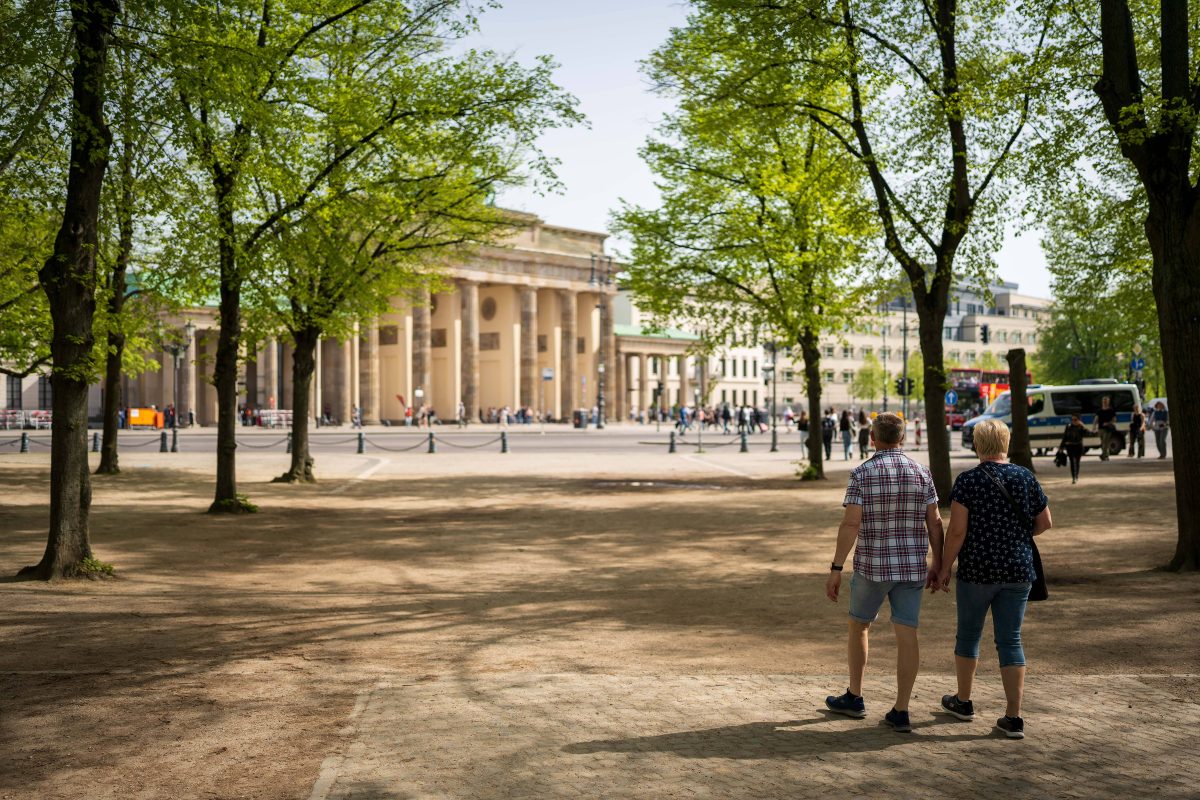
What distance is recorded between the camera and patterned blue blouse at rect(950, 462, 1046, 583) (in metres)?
6.49

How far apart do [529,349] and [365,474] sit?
231 feet

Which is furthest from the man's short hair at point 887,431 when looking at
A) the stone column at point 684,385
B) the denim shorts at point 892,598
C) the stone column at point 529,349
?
the stone column at point 684,385

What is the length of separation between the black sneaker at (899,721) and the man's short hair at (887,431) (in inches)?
57.0

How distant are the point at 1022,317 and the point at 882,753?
164375 mm

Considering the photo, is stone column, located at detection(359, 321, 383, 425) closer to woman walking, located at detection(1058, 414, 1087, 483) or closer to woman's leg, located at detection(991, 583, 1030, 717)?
Result: woman walking, located at detection(1058, 414, 1087, 483)

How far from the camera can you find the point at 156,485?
2705 centimetres

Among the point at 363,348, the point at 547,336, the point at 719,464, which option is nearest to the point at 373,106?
the point at 719,464

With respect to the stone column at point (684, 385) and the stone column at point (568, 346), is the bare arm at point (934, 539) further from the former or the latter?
the stone column at point (684, 385)

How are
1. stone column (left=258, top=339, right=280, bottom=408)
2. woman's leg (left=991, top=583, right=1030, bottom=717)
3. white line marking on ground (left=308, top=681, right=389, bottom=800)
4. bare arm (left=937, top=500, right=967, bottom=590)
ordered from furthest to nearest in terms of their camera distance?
stone column (left=258, top=339, right=280, bottom=408) → bare arm (left=937, top=500, right=967, bottom=590) → woman's leg (left=991, top=583, right=1030, bottom=717) → white line marking on ground (left=308, top=681, right=389, bottom=800)

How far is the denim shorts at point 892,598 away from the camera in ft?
21.7

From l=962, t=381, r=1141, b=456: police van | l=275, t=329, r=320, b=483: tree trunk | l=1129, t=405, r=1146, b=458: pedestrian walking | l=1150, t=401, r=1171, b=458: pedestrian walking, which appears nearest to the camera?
l=275, t=329, r=320, b=483: tree trunk

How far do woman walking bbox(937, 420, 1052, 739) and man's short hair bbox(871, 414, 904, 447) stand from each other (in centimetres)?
40

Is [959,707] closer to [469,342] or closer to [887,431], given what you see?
[887,431]

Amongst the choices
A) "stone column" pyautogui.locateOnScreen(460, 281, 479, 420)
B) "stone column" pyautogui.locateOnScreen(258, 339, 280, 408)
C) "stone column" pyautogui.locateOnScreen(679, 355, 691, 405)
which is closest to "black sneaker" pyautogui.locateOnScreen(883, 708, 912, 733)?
"stone column" pyautogui.locateOnScreen(258, 339, 280, 408)
